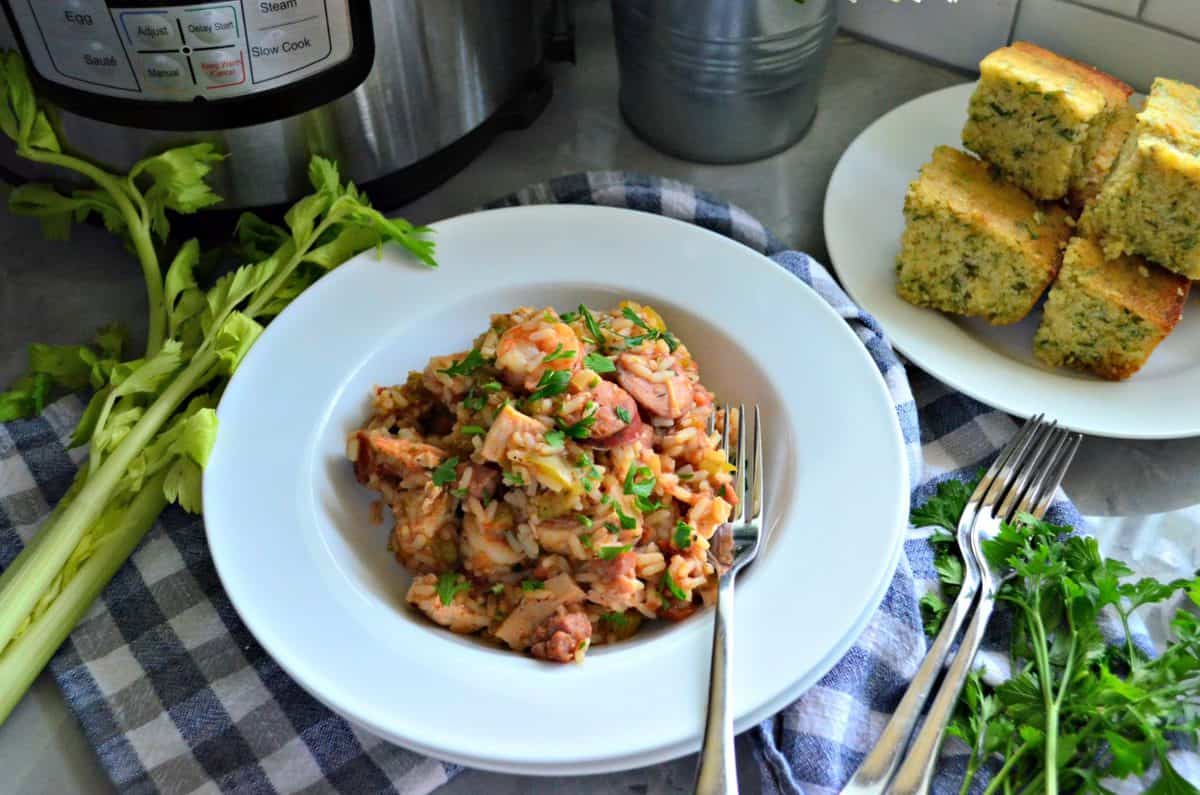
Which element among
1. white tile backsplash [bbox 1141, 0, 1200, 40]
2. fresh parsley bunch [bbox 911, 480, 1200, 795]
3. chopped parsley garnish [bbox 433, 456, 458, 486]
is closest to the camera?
fresh parsley bunch [bbox 911, 480, 1200, 795]

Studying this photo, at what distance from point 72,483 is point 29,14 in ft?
1.72

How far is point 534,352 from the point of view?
1084 mm

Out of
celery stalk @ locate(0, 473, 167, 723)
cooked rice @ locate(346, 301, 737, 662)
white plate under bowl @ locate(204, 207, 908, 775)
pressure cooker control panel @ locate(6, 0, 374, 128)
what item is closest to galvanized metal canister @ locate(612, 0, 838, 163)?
white plate under bowl @ locate(204, 207, 908, 775)

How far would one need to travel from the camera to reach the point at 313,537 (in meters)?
1.07

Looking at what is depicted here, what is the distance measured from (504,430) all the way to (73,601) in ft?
1.63

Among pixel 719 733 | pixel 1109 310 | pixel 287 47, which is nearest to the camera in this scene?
pixel 719 733

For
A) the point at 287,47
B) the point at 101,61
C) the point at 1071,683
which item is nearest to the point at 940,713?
the point at 1071,683

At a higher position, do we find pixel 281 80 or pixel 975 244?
pixel 281 80

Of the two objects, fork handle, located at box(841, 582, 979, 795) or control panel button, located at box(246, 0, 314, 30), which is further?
control panel button, located at box(246, 0, 314, 30)

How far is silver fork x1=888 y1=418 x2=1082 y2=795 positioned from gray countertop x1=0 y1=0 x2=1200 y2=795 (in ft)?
0.28

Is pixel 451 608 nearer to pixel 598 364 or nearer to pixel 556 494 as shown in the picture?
pixel 556 494

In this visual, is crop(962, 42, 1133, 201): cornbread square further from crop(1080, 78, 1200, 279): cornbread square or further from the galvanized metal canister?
the galvanized metal canister

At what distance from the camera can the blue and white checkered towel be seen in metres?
1.03

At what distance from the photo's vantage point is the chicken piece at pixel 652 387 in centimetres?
110
